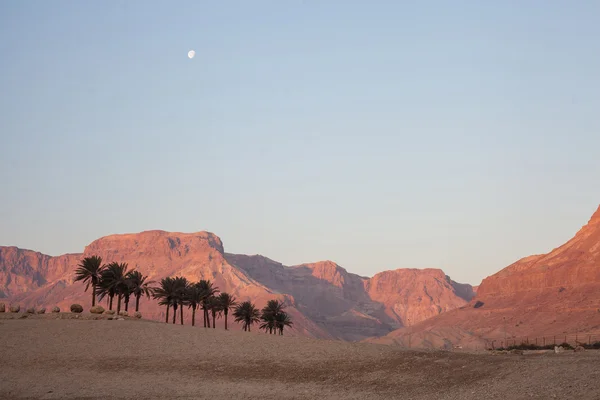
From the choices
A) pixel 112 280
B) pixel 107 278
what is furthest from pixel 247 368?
pixel 107 278

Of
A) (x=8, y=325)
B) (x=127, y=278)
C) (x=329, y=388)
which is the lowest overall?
(x=329, y=388)

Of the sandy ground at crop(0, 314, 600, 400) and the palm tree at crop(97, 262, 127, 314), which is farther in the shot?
the palm tree at crop(97, 262, 127, 314)

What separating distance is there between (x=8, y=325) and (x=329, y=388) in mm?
39039

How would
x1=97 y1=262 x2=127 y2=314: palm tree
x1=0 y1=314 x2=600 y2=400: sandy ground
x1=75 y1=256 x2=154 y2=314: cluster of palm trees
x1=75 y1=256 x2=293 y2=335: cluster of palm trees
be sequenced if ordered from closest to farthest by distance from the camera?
x1=0 y1=314 x2=600 y2=400: sandy ground, x1=75 y1=256 x2=154 y2=314: cluster of palm trees, x1=75 y1=256 x2=293 y2=335: cluster of palm trees, x1=97 y1=262 x2=127 y2=314: palm tree

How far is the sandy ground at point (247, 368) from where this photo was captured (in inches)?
1529

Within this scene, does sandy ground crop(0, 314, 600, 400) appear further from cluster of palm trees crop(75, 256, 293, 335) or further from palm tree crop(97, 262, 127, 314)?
palm tree crop(97, 262, 127, 314)

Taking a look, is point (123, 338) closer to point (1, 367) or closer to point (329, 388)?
point (1, 367)

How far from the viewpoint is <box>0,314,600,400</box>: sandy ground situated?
127 ft

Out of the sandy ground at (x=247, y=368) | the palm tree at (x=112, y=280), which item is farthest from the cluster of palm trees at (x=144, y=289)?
the sandy ground at (x=247, y=368)

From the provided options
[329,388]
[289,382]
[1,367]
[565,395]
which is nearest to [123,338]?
[1,367]

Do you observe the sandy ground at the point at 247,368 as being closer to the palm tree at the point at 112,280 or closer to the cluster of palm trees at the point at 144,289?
the cluster of palm trees at the point at 144,289

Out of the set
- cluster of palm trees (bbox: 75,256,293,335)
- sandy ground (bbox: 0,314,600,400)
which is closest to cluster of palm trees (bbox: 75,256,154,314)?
cluster of palm trees (bbox: 75,256,293,335)

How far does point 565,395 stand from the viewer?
108ft

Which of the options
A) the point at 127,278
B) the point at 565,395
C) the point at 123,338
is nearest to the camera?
the point at 565,395
